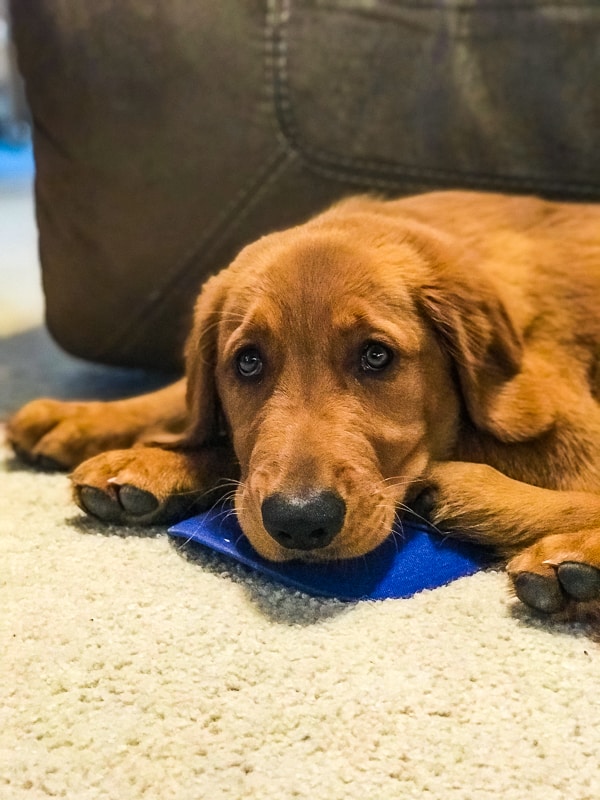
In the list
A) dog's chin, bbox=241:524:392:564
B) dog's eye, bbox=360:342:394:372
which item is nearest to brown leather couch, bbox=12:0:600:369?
dog's eye, bbox=360:342:394:372

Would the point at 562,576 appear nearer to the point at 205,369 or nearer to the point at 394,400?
the point at 394,400

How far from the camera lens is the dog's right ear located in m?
2.16

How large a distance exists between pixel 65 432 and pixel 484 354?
3.83 ft

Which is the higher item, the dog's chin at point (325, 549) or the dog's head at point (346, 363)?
the dog's head at point (346, 363)

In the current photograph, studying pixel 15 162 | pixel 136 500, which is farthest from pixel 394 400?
pixel 15 162

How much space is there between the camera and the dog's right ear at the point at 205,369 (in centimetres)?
216

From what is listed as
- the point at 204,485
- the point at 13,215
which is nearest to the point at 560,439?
the point at 204,485

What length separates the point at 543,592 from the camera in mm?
1582

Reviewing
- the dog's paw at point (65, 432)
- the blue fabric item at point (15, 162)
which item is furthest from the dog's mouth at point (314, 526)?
the blue fabric item at point (15, 162)

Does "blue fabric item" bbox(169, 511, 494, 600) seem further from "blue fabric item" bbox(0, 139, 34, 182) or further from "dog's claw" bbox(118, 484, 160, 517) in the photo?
"blue fabric item" bbox(0, 139, 34, 182)

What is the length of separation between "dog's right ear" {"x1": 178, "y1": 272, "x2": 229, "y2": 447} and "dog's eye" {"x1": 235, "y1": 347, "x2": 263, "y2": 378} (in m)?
0.16

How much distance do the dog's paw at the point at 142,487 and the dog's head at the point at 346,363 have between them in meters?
0.14

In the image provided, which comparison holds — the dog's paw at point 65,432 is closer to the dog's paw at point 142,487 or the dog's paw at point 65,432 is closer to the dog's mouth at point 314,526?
the dog's paw at point 142,487

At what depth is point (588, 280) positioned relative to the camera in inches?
86.9
